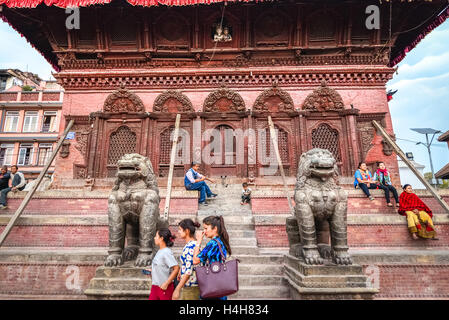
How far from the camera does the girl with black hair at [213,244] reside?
2.74 meters

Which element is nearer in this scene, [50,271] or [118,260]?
[118,260]

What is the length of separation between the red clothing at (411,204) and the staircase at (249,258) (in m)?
3.41

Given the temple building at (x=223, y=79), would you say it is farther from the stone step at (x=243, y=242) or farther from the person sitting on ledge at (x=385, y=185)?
the stone step at (x=243, y=242)

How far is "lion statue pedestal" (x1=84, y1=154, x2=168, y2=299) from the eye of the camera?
375 cm

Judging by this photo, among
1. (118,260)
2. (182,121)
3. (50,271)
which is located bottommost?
(50,271)

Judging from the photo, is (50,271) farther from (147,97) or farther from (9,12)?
(9,12)

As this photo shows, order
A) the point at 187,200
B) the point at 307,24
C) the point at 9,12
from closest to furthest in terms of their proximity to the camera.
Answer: the point at 187,200 < the point at 9,12 < the point at 307,24

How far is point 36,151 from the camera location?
26.7 meters

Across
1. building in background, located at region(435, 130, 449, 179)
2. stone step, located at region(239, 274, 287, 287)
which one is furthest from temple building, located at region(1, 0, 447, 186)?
building in background, located at region(435, 130, 449, 179)

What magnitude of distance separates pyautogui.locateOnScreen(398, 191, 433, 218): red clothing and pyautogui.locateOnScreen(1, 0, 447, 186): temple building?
13.3 feet

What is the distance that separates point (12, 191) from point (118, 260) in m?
6.11

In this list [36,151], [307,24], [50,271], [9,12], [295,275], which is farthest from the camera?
[36,151]

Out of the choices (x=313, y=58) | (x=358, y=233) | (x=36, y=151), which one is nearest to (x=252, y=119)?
(x=313, y=58)

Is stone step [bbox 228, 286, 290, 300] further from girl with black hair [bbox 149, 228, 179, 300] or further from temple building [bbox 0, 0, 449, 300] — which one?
temple building [bbox 0, 0, 449, 300]
